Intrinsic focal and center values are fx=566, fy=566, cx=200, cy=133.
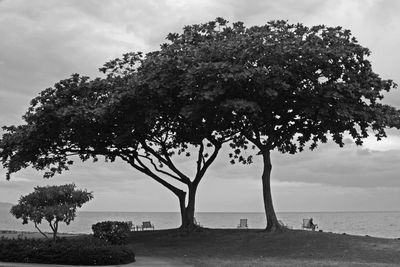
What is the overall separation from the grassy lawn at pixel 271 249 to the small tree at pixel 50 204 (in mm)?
Result: 3384

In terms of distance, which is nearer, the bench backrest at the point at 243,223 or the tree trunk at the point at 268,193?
the tree trunk at the point at 268,193

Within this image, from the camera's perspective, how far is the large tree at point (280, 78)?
71.5ft

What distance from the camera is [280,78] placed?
883 inches

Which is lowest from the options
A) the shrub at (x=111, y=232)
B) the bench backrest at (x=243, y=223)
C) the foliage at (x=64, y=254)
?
the foliage at (x=64, y=254)

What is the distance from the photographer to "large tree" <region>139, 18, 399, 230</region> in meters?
21.8

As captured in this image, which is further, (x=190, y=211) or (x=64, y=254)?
(x=190, y=211)

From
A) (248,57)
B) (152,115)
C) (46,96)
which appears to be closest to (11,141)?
(46,96)

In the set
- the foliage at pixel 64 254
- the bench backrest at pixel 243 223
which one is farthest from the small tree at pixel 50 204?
the bench backrest at pixel 243 223

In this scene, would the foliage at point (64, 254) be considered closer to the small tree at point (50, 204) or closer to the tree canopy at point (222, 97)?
the small tree at point (50, 204)

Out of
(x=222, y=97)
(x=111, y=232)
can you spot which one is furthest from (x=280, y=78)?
(x=111, y=232)

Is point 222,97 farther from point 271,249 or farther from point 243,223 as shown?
point 243,223

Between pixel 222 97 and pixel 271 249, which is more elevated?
pixel 222 97

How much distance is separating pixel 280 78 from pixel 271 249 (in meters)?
6.87

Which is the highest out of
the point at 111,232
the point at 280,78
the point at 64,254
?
the point at 280,78
